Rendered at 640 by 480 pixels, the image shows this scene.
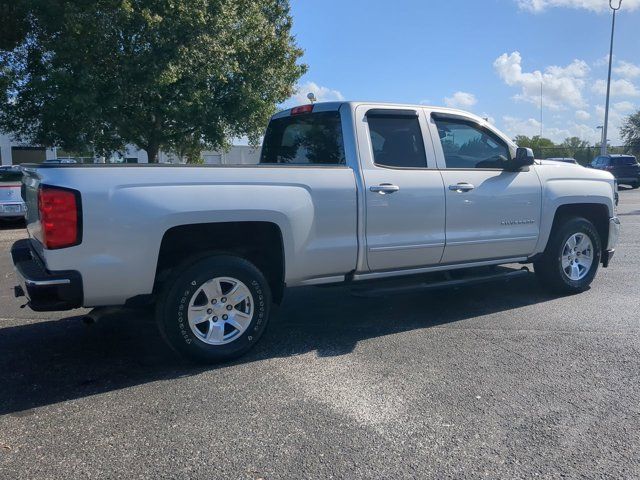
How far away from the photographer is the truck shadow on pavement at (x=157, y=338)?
4.21 meters

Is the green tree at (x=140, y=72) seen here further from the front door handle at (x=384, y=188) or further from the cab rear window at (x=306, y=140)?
the front door handle at (x=384, y=188)

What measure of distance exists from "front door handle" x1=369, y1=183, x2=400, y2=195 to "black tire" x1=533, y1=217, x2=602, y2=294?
2.39m

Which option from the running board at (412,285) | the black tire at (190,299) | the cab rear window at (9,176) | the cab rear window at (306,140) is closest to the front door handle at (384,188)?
the cab rear window at (306,140)

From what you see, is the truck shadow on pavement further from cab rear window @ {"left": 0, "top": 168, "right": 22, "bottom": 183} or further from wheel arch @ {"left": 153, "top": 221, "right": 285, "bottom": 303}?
cab rear window @ {"left": 0, "top": 168, "right": 22, "bottom": 183}

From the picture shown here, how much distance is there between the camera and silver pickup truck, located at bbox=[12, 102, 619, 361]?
157 inches

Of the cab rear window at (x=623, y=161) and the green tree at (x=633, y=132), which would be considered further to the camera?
the green tree at (x=633, y=132)

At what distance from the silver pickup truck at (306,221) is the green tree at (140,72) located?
9525 mm

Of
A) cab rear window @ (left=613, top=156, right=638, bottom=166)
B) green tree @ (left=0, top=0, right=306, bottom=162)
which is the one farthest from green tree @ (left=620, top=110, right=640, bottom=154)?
green tree @ (left=0, top=0, right=306, bottom=162)

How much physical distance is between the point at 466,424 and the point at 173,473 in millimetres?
1759

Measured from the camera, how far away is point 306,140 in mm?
5793

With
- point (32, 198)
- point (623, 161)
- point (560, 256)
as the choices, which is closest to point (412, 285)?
point (560, 256)

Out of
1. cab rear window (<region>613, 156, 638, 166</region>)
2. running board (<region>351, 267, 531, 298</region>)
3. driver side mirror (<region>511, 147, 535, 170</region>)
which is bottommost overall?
running board (<region>351, 267, 531, 298</region>)

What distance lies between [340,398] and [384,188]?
201 centimetres

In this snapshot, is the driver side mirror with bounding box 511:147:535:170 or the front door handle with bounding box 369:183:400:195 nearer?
the front door handle with bounding box 369:183:400:195
